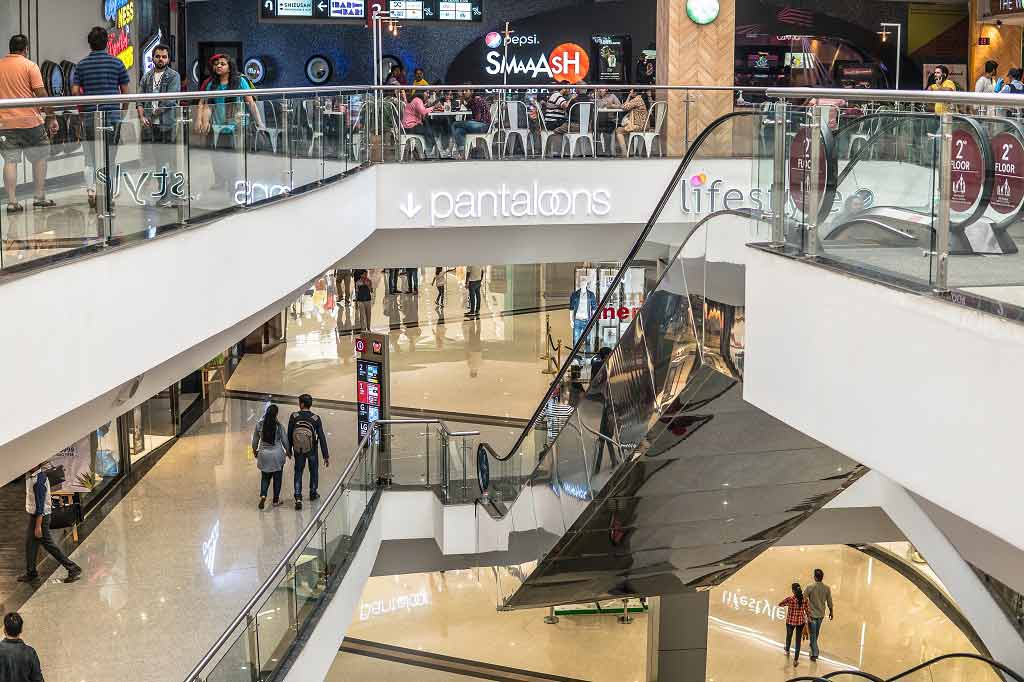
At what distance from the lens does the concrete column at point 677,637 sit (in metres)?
15.7

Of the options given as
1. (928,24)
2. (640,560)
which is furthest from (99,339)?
(928,24)

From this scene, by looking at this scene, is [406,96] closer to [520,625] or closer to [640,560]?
[640,560]

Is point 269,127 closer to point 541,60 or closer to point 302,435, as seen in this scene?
point 302,435

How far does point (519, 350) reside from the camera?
77.0 ft

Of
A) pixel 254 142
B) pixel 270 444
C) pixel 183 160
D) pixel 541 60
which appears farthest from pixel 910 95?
pixel 541 60

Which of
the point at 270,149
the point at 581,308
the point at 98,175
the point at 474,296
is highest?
the point at 270,149

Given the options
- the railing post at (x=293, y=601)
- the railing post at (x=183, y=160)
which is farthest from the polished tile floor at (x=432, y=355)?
the railing post at (x=183, y=160)

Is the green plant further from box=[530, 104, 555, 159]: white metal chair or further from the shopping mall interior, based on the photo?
box=[530, 104, 555, 159]: white metal chair

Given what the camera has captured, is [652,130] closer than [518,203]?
No

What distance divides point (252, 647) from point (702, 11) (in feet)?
36.6

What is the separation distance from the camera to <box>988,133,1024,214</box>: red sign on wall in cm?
403

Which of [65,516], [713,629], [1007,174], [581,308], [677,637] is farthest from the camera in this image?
[581,308]

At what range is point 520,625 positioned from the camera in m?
17.0

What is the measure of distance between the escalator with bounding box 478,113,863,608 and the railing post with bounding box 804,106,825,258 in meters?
0.45
